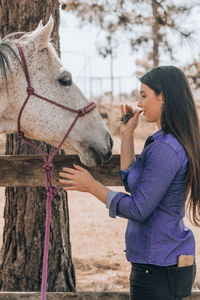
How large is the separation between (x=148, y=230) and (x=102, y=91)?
15.0 metres

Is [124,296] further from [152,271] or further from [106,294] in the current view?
[152,271]

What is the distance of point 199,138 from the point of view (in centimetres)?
164

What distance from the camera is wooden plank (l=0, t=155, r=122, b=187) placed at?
7.72 feet

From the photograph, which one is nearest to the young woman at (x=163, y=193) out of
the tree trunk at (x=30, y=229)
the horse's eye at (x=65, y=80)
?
the horse's eye at (x=65, y=80)

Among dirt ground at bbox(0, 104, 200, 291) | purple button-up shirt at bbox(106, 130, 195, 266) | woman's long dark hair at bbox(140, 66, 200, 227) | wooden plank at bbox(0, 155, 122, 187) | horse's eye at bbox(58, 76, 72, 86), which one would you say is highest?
horse's eye at bbox(58, 76, 72, 86)

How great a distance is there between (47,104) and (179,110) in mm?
758

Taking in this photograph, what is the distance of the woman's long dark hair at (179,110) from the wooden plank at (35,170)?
781 millimetres

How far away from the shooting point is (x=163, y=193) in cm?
152

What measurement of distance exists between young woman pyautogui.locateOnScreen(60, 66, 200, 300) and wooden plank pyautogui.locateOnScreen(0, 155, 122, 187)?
2.27ft

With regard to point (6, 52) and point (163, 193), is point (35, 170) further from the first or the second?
point (163, 193)

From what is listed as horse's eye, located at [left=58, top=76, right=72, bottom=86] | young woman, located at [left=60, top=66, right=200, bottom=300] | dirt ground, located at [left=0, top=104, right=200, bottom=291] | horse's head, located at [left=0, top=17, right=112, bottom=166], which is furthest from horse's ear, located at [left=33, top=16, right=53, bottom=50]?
dirt ground, located at [left=0, top=104, right=200, bottom=291]

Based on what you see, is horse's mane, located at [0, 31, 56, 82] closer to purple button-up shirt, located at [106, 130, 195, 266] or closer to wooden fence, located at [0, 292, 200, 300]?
purple button-up shirt, located at [106, 130, 195, 266]

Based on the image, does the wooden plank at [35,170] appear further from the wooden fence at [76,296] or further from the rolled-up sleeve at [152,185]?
the rolled-up sleeve at [152,185]

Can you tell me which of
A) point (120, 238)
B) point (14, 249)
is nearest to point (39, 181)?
point (14, 249)
